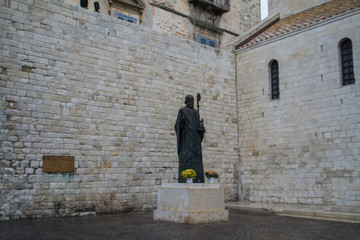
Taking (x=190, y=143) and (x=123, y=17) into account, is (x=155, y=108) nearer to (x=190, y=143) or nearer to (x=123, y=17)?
(x=190, y=143)

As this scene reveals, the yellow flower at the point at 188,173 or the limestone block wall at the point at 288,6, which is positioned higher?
the limestone block wall at the point at 288,6

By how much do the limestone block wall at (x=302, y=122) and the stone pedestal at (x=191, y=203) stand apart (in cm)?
553

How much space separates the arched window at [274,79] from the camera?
51.6 ft

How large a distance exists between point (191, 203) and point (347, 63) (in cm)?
833

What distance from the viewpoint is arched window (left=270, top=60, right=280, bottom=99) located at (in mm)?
15727

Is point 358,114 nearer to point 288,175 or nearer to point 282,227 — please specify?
point 288,175

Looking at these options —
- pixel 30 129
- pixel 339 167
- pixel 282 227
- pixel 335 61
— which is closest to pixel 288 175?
pixel 339 167

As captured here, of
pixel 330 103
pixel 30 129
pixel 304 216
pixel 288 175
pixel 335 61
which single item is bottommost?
pixel 304 216

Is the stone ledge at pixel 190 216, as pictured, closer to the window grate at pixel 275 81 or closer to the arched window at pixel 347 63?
the arched window at pixel 347 63

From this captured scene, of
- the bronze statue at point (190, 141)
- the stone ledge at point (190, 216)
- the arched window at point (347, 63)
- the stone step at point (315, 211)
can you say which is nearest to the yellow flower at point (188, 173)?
the bronze statue at point (190, 141)

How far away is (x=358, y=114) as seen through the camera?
42.0 ft

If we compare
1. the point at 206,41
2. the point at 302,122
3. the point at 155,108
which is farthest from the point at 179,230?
the point at 206,41

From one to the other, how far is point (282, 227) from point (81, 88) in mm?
7516

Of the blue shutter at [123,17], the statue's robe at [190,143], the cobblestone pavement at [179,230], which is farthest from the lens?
the blue shutter at [123,17]
